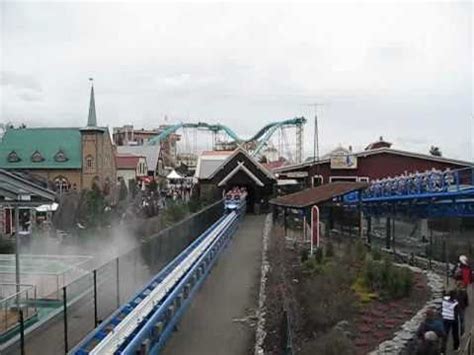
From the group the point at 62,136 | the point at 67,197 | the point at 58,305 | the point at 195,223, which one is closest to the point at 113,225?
the point at 67,197

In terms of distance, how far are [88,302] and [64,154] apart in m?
53.4

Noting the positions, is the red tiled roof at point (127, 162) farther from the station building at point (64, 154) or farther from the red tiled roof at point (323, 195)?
the red tiled roof at point (323, 195)

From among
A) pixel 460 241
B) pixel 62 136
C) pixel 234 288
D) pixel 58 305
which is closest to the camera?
pixel 58 305

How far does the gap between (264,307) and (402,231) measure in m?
17.8

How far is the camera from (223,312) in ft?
43.7

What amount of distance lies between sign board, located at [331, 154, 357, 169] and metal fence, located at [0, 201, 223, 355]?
33.4m

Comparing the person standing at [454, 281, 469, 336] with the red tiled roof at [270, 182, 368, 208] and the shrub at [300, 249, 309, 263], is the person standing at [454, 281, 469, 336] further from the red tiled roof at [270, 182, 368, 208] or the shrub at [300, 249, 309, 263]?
the red tiled roof at [270, 182, 368, 208]

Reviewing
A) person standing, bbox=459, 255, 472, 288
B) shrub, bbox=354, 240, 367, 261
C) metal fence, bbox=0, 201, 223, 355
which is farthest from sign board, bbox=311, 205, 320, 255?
metal fence, bbox=0, 201, 223, 355

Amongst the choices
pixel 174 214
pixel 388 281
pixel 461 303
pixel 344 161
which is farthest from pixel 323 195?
pixel 344 161

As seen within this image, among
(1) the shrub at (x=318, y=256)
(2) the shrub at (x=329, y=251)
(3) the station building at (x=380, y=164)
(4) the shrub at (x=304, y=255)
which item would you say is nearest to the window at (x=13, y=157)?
(3) the station building at (x=380, y=164)

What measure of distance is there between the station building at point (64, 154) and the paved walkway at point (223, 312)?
41.6m

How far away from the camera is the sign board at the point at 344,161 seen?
149 ft

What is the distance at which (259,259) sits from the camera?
808 inches

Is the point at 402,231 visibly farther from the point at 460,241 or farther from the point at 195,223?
the point at 195,223
